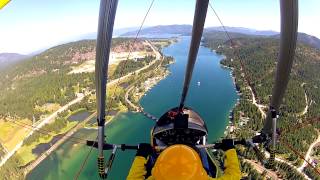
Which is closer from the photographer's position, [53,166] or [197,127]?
[197,127]

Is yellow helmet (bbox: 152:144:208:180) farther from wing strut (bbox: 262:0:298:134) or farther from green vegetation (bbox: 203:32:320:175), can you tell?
green vegetation (bbox: 203:32:320:175)

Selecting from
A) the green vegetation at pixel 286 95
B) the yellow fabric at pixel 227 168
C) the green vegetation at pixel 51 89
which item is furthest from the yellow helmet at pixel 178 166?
the green vegetation at pixel 51 89

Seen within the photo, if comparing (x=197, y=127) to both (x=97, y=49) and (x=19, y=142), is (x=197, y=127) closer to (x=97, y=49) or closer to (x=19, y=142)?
(x=97, y=49)

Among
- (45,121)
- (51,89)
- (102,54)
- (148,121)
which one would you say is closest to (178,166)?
(102,54)

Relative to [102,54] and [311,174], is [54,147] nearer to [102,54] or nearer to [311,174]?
[311,174]

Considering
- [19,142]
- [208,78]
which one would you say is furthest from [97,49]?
[208,78]
